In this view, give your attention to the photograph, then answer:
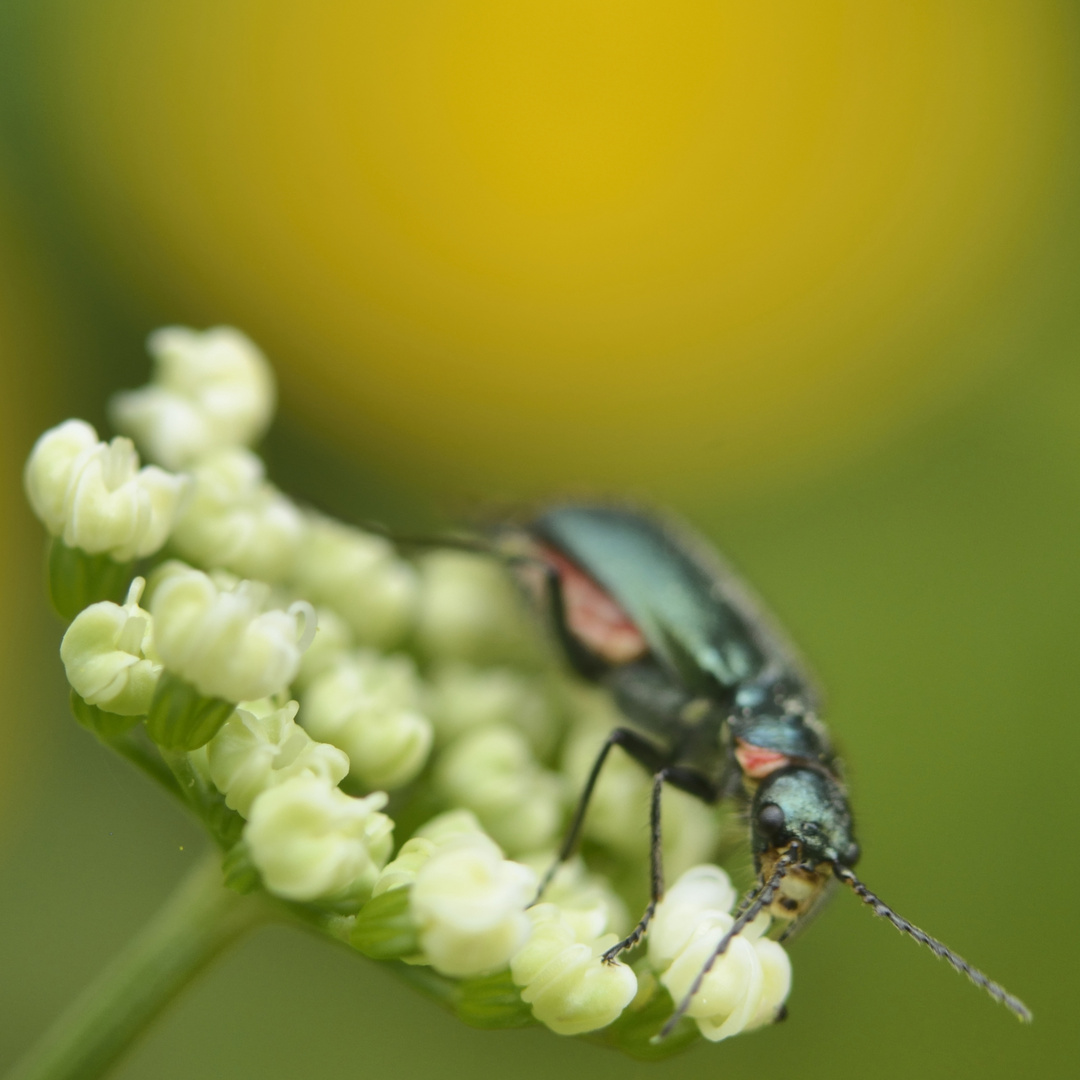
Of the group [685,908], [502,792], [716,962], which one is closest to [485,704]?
[502,792]

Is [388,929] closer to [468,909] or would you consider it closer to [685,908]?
[468,909]

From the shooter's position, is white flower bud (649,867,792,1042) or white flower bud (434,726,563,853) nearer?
white flower bud (649,867,792,1042)

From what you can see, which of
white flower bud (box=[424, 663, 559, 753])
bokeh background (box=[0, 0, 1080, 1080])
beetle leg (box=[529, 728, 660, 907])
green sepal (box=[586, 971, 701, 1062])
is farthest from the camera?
bokeh background (box=[0, 0, 1080, 1080])

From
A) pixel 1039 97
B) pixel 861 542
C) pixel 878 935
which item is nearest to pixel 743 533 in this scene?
pixel 861 542

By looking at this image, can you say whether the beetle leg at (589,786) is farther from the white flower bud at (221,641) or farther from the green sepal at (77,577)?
the green sepal at (77,577)

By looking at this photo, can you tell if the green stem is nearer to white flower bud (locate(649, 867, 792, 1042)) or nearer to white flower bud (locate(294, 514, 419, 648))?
white flower bud (locate(649, 867, 792, 1042))

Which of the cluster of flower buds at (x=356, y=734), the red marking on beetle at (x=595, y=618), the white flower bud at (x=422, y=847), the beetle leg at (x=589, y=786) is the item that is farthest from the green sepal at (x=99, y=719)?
the red marking on beetle at (x=595, y=618)

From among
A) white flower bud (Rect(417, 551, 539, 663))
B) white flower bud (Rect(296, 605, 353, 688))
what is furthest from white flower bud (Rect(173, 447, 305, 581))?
white flower bud (Rect(417, 551, 539, 663))
